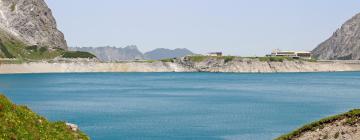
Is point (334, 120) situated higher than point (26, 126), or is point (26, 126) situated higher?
point (26, 126)

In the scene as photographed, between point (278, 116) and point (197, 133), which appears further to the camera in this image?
point (278, 116)

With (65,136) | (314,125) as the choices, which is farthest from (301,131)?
(65,136)

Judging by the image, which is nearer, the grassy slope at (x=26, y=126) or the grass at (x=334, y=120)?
the grassy slope at (x=26, y=126)

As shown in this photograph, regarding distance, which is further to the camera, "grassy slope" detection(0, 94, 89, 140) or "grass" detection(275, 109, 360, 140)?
"grass" detection(275, 109, 360, 140)

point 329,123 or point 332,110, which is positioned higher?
point 329,123

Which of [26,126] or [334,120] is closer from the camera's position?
[26,126]

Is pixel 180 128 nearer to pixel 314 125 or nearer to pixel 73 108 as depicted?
pixel 73 108

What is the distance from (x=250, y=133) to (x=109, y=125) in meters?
24.6

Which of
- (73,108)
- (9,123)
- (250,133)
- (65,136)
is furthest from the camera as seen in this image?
(73,108)

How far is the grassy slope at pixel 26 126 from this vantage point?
1204 inches

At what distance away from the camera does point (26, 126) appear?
32094mm

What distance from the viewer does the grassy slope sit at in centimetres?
3058

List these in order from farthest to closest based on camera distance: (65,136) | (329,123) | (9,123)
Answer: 1. (329,123)
2. (65,136)
3. (9,123)

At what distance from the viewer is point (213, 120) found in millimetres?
103000
